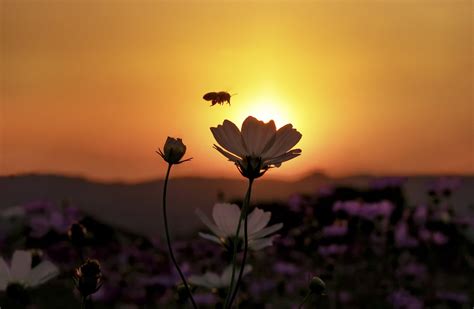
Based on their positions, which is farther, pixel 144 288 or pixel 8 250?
pixel 8 250

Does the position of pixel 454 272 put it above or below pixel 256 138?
below

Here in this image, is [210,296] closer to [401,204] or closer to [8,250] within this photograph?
[401,204]

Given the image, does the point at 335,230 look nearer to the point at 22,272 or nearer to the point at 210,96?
the point at 210,96

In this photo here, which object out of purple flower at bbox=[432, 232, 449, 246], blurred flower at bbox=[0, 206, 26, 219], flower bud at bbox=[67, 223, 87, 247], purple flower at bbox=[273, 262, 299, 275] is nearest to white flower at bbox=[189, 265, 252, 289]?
flower bud at bbox=[67, 223, 87, 247]

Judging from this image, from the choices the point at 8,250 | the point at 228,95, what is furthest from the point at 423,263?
the point at 228,95

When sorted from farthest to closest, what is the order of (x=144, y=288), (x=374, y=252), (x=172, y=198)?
(x=172, y=198) → (x=374, y=252) → (x=144, y=288)
